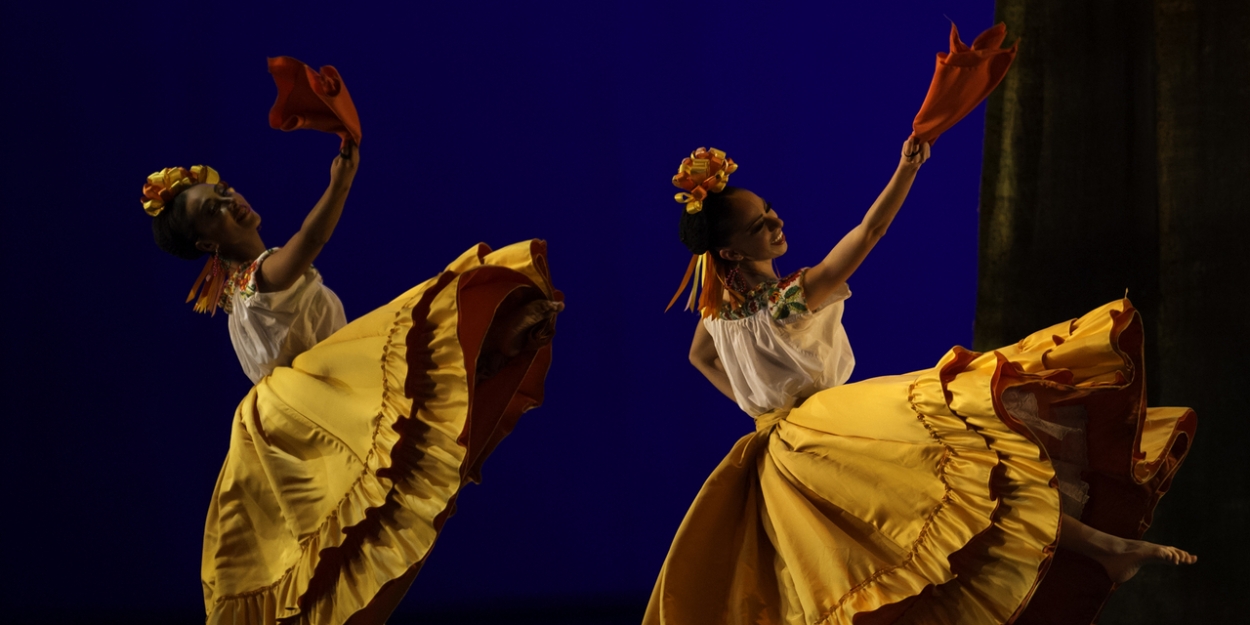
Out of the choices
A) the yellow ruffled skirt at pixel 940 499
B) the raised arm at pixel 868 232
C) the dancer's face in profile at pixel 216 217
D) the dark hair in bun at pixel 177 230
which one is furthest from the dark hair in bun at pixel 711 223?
the dark hair in bun at pixel 177 230

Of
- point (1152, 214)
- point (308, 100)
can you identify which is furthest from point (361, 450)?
point (1152, 214)

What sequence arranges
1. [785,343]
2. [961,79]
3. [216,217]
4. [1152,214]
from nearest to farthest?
[961,79] → [785,343] → [216,217] → [1152,214]

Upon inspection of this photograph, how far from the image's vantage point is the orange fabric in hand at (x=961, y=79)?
219cm

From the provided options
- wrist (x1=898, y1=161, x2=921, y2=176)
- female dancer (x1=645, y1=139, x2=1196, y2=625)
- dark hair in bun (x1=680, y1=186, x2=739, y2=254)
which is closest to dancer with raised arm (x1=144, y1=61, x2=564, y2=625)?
dark hair in bun (x1=680, y1=186, x2=739, y2=254)

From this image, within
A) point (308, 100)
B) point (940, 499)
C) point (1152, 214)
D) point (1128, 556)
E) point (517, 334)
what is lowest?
point (1128, 556)

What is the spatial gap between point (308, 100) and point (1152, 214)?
2.10 m

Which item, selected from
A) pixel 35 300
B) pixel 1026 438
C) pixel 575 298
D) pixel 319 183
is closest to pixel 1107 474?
pixel 1026 438

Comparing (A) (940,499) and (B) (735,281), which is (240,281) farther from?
(A) (940,499)

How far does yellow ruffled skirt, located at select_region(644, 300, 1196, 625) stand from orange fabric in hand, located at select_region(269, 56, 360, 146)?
1.16 meters

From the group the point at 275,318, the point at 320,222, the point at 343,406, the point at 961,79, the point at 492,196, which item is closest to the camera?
the point at 961,79

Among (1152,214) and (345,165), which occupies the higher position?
(345,165)

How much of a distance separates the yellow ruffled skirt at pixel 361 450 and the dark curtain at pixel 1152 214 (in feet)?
4.31

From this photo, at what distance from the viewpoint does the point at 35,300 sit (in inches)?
154

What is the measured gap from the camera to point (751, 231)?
257 centimetres
